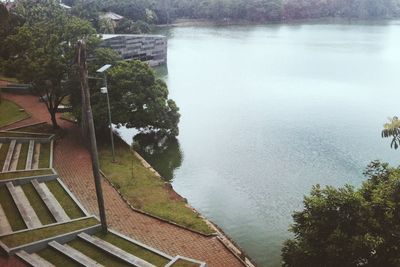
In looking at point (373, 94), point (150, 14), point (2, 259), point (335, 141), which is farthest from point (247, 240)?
point (150, 14)

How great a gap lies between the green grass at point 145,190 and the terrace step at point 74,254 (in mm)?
5445

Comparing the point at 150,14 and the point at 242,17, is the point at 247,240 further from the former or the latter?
the point at 242,17

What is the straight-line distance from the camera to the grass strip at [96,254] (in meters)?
14.6

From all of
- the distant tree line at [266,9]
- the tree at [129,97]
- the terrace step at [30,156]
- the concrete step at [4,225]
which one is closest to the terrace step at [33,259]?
the concrete step at [4,225]

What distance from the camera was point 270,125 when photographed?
38281 mm

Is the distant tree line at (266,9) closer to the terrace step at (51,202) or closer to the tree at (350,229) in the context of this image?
the terrace step at (51,202)

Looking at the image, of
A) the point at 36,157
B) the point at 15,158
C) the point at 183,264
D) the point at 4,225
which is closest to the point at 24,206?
the point at 4,225

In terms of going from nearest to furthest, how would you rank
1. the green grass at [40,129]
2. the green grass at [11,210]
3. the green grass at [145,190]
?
the green grass at [11,210]
the green grass at [145,190]
the green grass at [40,129]

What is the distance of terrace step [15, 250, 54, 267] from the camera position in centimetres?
1421

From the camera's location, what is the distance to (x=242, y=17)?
11131 cm

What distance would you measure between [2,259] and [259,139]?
23.4 meters

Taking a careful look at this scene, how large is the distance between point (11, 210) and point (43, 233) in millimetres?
2771

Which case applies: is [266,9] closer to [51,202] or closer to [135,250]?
[51,202]

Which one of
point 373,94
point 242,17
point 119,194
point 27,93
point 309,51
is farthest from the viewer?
point 242,17
